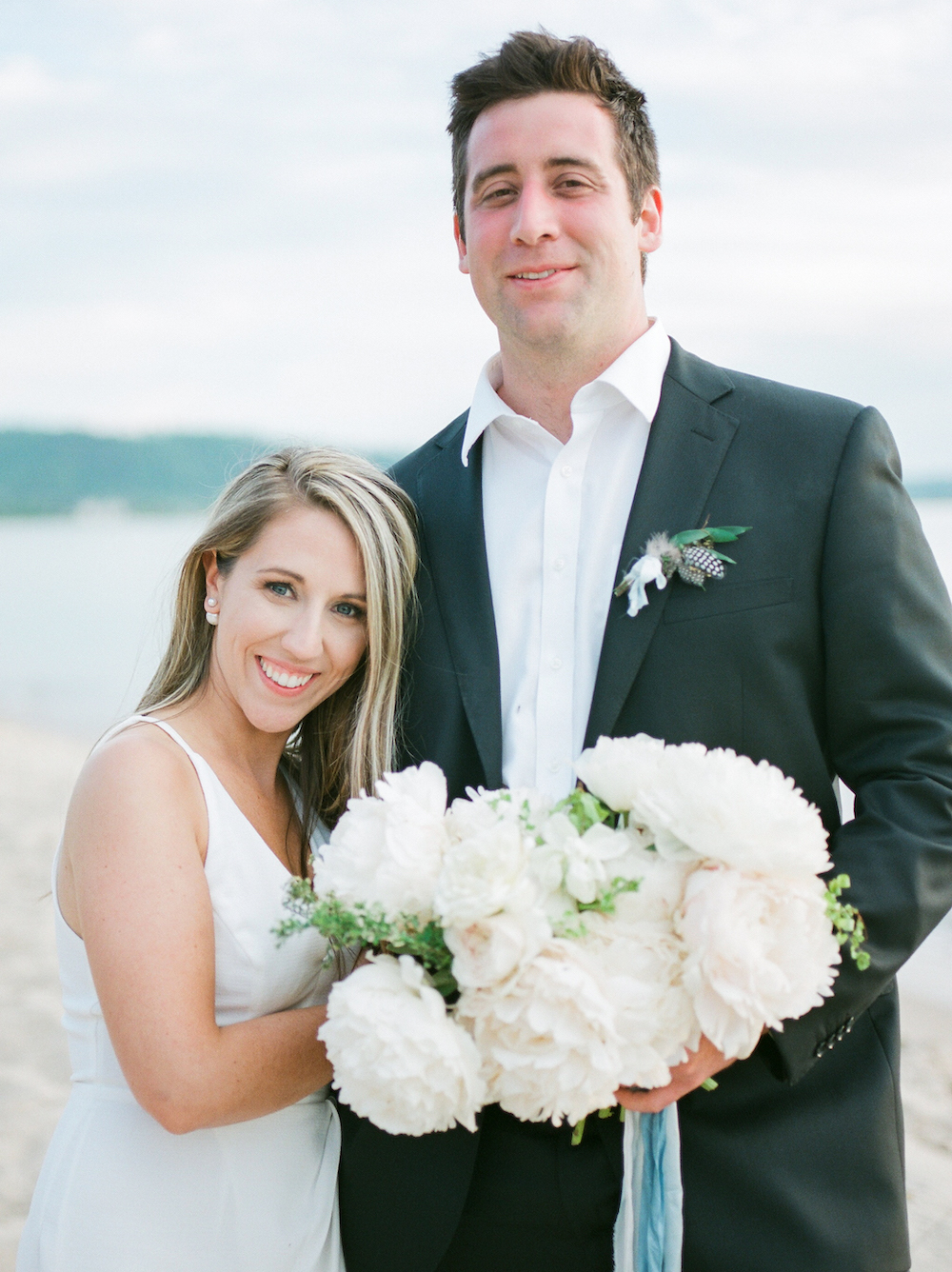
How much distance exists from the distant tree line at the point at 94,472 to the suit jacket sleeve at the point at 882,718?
141ft

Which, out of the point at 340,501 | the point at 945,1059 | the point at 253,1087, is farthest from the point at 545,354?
the point at 945,1059

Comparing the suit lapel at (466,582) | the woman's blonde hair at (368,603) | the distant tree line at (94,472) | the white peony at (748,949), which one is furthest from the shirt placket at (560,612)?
the distant tree line at (94,472)

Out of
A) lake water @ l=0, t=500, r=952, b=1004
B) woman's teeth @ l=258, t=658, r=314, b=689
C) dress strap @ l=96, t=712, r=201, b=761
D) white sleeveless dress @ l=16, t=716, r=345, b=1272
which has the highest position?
woman's teeth @ l=258, t=658, r=314, b=689

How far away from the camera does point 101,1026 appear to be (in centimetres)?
259

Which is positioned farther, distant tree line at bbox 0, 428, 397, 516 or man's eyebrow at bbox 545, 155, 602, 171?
distant tree line at bbox 0, 428, 397, 516

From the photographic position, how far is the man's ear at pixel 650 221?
10.4 feet

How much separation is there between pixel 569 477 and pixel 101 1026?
166 cm

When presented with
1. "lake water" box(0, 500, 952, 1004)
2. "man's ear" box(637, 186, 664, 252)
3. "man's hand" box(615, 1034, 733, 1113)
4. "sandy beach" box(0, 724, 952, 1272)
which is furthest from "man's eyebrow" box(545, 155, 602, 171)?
"sandy beach" box(0, 724, 952, 1272)

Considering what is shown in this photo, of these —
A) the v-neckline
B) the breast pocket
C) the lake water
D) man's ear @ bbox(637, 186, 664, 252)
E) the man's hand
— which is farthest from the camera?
the lake water

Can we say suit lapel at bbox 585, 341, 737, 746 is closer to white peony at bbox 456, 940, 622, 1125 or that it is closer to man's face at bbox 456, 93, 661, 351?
man's face at bbox 456, 93, 661, 351

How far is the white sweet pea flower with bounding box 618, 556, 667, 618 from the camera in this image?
8.56 ft

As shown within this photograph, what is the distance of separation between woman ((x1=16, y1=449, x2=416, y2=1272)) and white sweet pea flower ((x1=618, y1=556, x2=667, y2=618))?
0.64 m

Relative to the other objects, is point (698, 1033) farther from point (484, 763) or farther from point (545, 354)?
point (545, 354)

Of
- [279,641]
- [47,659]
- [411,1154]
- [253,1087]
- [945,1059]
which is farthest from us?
[47,659]
